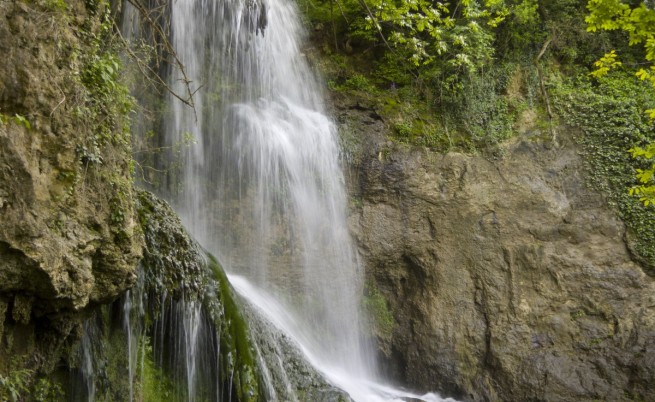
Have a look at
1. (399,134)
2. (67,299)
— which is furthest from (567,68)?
(67,299)

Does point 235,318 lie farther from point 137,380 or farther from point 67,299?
point 67,299

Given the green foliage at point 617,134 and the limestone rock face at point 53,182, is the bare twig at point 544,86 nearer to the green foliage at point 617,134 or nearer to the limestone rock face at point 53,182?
the green foliage at point 617,134

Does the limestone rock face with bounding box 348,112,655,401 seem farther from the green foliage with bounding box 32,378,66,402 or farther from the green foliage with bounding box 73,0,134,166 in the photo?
the green foliage with bounding box 32,378,66,402

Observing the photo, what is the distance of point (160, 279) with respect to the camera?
16.1 ft

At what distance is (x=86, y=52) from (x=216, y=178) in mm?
4556

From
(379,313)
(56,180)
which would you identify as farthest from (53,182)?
(379,313)

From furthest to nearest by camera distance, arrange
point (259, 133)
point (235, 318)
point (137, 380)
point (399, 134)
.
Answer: point (399, 134) → point (259, 133) → point (235, 318) → point (137, 380)

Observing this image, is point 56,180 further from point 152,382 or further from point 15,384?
point 152,382

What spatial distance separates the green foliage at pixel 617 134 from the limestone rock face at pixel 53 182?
8.37m

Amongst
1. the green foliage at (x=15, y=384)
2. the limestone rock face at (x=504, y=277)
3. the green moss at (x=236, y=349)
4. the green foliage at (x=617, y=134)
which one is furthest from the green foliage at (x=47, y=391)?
the green foliage at (x=617, y=134)

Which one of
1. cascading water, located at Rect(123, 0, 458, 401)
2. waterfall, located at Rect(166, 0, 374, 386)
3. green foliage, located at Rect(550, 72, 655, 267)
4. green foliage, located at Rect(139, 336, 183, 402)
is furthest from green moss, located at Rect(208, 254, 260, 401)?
green foliage, located at Rect(550, 72, 655, 267)

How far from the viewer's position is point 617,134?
9.98m

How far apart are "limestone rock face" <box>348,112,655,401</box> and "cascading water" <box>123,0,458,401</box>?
2.05 ft

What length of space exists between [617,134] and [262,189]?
21.2 feet
